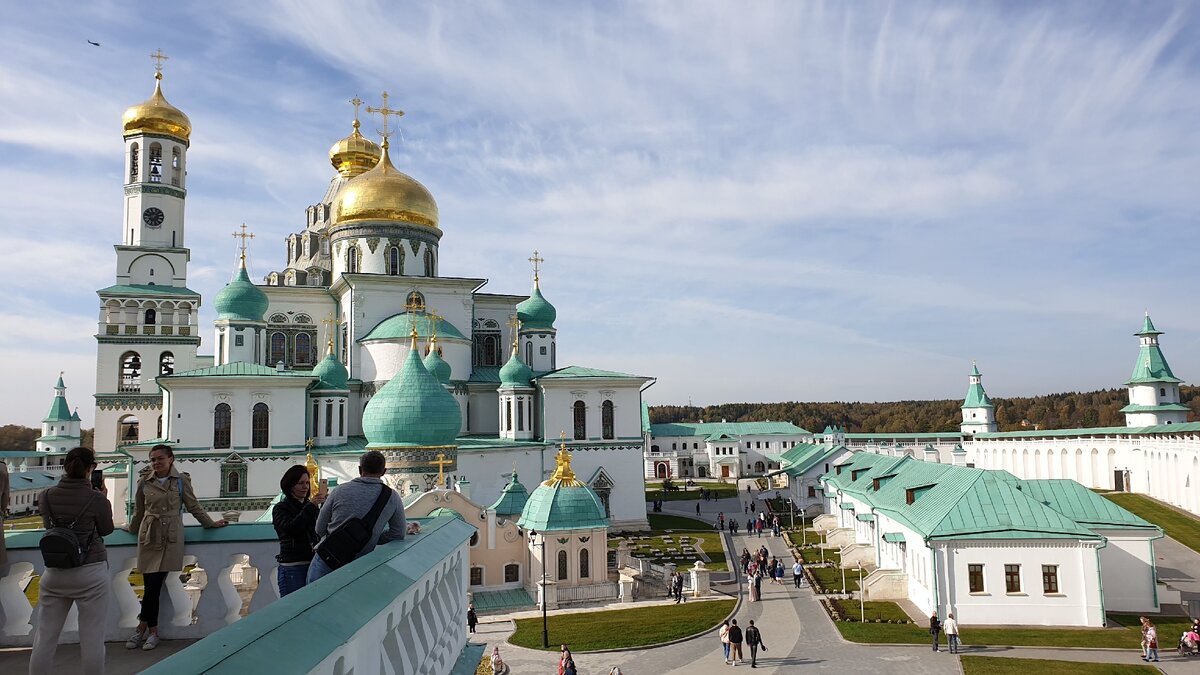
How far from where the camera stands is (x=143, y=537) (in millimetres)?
4969

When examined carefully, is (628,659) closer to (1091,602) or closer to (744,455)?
(1091,602)

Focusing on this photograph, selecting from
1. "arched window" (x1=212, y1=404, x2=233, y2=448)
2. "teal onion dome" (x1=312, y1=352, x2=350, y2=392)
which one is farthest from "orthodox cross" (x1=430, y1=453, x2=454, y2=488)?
"arched window" (x1=212, y1=404, x2=233, y2=448)

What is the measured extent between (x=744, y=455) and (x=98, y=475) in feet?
250

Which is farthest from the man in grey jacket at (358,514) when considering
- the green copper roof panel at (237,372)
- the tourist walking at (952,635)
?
the green copper roof panel at (237,372)

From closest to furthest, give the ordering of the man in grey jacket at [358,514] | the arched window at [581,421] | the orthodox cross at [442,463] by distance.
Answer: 1. the man in grey jacket at [358,514]
2. the orthodox cross at [442,463]
3. the arched window at [581,421]

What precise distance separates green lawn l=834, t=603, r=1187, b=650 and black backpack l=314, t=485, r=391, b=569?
1728 cm

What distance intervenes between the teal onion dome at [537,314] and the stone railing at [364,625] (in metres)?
35.4

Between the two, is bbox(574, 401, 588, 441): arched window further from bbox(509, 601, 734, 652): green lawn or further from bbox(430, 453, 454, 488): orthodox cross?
bbox(509, 601, 734, 652): green lawn

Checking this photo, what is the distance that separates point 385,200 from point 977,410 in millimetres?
55385

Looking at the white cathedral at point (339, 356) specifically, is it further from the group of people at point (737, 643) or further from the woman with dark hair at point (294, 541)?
the woman with dark hair at point (294, 541)

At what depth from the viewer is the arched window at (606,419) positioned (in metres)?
36.8

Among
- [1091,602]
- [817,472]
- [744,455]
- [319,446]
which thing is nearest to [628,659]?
[1091,602]

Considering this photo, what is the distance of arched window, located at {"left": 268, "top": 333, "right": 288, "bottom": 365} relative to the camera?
3809 centimetres

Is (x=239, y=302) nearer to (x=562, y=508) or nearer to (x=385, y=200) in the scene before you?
(x=385, y=200)
